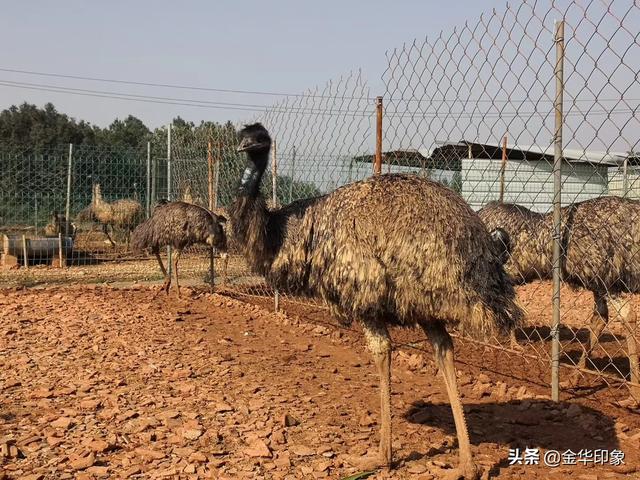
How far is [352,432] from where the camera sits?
4.50 m

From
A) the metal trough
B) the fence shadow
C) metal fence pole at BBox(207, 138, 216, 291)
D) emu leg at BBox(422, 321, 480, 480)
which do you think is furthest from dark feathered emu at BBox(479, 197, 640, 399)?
the metal trough

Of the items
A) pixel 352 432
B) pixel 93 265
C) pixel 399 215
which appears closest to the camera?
pixel 399 215

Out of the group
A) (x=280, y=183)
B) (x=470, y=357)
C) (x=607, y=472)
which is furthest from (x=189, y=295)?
(x=607, y=472)

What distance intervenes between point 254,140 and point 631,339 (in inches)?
136

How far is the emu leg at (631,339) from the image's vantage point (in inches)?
203

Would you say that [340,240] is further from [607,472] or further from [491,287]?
[607,472]

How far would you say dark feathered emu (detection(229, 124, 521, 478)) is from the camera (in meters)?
3.77

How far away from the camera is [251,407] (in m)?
4.92

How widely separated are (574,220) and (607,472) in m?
2.56

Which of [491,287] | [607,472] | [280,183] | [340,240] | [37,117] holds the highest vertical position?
[37,117]

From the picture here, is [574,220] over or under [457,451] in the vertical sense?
over

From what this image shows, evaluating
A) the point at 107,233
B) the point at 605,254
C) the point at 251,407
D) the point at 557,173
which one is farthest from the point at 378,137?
the point at 107,233

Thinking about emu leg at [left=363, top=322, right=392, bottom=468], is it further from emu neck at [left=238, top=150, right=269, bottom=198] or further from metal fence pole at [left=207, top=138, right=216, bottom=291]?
metal fence pole at [left=207, top=138, right=216, bottom=291]

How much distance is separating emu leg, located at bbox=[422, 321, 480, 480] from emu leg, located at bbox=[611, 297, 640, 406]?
1.95 meters
